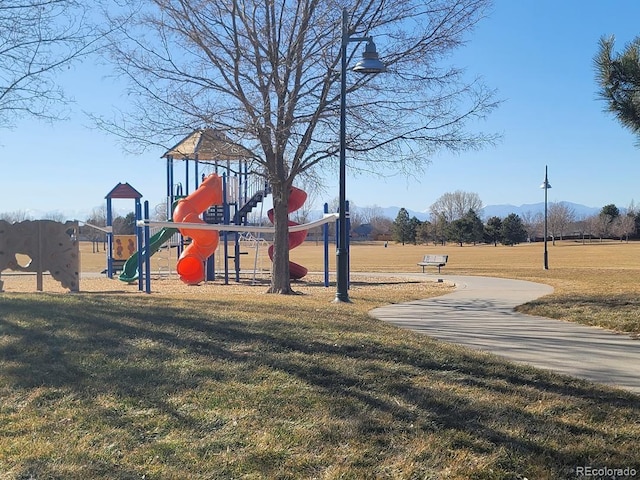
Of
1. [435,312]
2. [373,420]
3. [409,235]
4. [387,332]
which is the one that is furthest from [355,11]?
[409,235]

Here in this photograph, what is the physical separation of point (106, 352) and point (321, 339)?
2242mm

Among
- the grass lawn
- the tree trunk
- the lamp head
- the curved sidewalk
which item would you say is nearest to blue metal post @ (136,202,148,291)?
the tree trunk

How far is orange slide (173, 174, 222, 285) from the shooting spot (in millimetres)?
21734

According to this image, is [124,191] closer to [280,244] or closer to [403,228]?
[280,244]

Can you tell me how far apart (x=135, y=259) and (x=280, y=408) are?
66.4 ft

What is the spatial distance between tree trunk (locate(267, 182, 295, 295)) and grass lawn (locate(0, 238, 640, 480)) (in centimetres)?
911

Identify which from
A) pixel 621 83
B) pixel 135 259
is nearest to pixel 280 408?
pixel 621 83

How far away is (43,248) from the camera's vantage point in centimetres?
1844

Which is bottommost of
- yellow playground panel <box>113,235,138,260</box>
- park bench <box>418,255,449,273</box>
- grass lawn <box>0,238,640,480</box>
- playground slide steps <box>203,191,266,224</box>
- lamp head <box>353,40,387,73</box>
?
grass lawn <box>0,238,640,480</box>

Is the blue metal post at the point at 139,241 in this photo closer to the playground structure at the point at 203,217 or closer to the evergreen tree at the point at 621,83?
the playground structure at the point at 203,217

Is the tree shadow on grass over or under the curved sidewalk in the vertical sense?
over

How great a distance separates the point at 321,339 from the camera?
705cm

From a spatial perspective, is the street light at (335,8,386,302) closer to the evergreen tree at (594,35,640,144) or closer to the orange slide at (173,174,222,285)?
the evergreen tree at (594,35,640,144)

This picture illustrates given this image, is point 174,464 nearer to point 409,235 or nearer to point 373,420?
point 373,420
